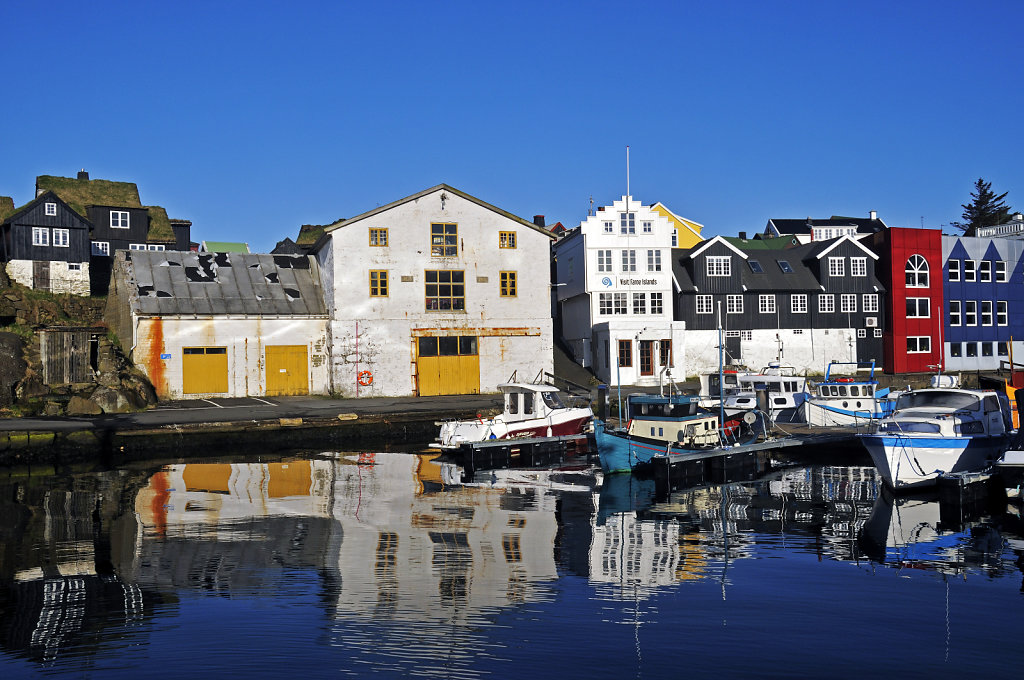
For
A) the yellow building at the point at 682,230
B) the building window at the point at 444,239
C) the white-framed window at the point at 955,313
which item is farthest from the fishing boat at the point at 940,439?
the yellow building at the point at 682,230

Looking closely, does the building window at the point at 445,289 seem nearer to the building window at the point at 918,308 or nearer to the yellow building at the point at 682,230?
the building window at the point at 918,308

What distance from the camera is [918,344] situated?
5812cm

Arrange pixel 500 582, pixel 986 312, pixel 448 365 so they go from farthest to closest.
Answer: pixel 986 312 < pixel 448 365 < pixel 500 582

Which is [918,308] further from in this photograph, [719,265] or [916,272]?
[719,265]

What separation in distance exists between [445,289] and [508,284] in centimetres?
353

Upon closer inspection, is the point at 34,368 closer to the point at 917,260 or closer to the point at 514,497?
the point at 514,497

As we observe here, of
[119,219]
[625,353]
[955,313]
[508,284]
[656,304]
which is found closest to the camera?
[508,284]

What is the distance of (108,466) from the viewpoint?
102ft

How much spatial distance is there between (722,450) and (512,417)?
27.3 feet

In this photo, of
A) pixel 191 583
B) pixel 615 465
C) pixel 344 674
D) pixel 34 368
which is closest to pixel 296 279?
pixel 34 368

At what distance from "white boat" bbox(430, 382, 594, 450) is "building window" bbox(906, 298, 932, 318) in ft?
109

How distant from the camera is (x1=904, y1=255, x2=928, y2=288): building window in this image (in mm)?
58250

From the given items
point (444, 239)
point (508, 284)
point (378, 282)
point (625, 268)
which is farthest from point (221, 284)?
point (625, 268)

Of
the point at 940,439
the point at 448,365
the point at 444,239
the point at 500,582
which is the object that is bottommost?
the point at 500,582
